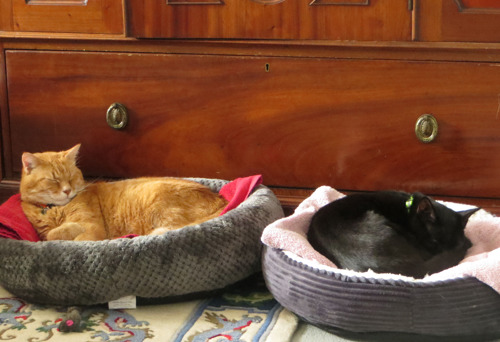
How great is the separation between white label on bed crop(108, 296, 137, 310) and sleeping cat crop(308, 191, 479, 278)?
0.44 metres

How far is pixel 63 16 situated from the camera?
6.71 feet

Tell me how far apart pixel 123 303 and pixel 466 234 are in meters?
0.86

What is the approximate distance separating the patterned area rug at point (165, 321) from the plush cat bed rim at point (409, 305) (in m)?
0.15

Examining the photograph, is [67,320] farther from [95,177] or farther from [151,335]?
[95,177]

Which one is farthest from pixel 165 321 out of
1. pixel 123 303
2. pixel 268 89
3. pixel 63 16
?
pixel 63 16

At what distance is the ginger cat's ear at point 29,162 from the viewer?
75.2 inches

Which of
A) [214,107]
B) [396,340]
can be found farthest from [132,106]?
[396,340]

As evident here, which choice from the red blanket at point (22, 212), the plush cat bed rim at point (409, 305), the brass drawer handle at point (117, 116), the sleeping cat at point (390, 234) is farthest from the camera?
the brass drawer handle at point (117, 116)

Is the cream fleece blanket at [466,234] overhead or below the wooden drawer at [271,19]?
below

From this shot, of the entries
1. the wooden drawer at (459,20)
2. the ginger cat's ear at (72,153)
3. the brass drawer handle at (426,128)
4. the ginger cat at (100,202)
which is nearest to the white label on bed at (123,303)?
the ginger cat at (100,202)

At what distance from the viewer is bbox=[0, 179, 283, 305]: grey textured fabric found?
155 cm

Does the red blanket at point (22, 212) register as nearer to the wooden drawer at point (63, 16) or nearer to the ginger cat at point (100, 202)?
the ginger cat at point (100, 202)

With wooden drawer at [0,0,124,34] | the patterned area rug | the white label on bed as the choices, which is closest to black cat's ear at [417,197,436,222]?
the patterned area rug

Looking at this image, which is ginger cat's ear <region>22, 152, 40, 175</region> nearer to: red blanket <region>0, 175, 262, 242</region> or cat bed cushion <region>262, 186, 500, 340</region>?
red blanket <region>0, 175, 262, 242</region>
